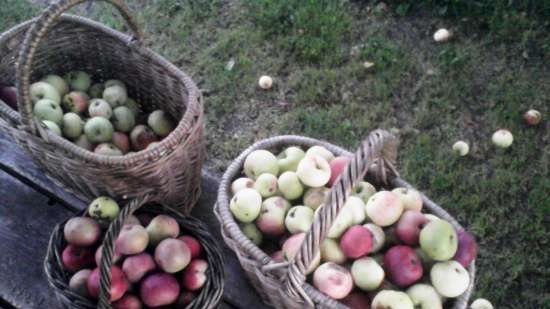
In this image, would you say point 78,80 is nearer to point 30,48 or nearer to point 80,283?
point 30,48

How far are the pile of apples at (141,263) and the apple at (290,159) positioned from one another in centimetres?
41

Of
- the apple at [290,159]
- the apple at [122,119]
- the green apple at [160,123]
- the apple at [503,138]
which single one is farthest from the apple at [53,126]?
the apple at [503,138]

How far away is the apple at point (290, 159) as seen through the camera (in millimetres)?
1804

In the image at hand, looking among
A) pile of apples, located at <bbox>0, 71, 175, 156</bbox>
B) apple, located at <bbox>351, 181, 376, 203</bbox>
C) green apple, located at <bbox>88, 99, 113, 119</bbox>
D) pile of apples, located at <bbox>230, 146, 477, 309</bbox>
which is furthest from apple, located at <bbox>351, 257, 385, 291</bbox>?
green apple, located at <bbox>88, 99, 113, 119</bbox>

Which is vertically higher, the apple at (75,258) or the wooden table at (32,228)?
the apple at (75,258)

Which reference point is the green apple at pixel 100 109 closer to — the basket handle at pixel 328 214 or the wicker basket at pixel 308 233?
the wicker basket at pixel 308 233

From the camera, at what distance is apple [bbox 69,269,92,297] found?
4.84 feet

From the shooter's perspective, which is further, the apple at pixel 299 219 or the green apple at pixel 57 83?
the green apple at pixel 57 83

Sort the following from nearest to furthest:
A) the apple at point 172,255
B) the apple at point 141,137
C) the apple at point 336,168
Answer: the apple at point 172,255 < the apple at point 336,168 < the apple at point 141,137

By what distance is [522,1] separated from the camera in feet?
11.9

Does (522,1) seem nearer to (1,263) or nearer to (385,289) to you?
(385,289)

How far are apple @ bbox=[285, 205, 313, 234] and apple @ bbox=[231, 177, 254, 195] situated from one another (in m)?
0.18

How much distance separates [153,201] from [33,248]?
0.48 metres

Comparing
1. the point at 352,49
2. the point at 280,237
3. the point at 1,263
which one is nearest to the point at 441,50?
the point at 352,49
